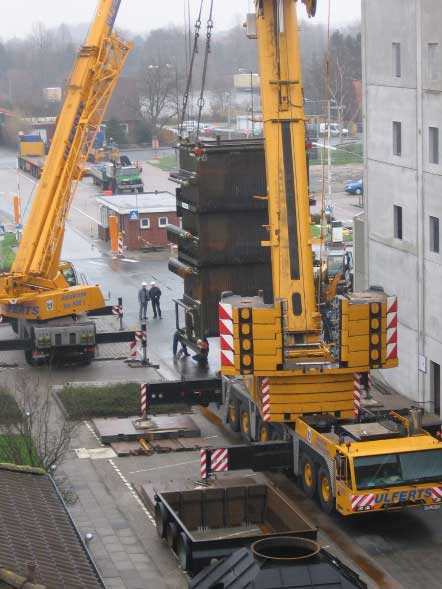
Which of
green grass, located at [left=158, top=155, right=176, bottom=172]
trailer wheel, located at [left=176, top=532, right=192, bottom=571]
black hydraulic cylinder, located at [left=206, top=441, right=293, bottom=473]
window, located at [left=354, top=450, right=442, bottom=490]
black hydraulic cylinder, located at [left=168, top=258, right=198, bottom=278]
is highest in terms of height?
black hydraulic cylinder, located at [left=168, top=258, right=198, bottom=278]

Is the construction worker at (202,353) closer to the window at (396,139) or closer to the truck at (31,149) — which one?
the window at (396,139)

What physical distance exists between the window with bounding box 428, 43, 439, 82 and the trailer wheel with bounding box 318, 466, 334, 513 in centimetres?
1051

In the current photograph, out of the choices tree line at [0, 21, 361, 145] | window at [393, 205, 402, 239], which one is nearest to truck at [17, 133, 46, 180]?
tree line at [0, 21, 361, 145]

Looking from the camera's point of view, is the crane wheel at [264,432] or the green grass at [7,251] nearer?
the crane wheel at [264,432]

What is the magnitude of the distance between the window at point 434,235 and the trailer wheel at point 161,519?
10939 millimetres

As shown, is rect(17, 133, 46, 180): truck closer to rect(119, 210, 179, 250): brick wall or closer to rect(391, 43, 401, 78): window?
rect(119, 210, 179, 250): brick wall

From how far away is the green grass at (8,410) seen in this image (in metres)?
30.4

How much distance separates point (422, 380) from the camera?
3362cm

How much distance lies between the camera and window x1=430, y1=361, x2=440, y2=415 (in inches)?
1303

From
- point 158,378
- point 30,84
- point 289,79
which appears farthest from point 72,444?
point 30,84

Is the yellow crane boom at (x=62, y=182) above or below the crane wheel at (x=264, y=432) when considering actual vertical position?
above

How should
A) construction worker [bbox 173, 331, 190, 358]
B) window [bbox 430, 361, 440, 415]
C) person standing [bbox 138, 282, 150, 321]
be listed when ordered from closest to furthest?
window [bbox 430, 361, 440, 415] → construction worker [bbox 173, 331, 190, 358] → person standing [bbox 138, 282, 150, 321]

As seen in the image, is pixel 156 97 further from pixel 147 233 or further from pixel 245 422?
pixel 245 422

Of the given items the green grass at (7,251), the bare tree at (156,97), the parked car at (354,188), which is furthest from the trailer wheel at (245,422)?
the bare tree at (156,97)
